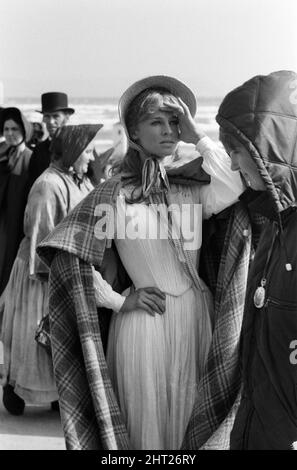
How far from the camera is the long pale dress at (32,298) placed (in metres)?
5.41

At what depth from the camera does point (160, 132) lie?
11.2 feet

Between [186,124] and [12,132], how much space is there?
12.3 feet

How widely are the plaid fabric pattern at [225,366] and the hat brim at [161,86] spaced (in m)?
0.47

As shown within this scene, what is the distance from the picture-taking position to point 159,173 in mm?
3408

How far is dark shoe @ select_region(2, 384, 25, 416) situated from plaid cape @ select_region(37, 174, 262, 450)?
2.29 m

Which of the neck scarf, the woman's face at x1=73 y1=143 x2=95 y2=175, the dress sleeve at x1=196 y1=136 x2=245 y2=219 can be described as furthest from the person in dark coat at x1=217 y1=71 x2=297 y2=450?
the woman's face at x1=73 y1=143 x2=95 y2=175

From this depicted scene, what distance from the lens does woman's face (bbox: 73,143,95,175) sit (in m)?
5.57

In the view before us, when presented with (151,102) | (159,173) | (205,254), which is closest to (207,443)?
(205,254)

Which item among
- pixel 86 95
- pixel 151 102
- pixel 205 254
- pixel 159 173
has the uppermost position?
pixel 151 102

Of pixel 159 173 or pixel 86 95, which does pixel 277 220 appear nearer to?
pixel 159 173

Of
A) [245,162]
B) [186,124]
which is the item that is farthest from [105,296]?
[245,162]

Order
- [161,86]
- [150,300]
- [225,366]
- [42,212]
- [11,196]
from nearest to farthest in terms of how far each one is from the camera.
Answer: [225,366] → [150,300] → [161,86] → [42,212] → [11,196]

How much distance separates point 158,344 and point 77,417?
0.40 metres

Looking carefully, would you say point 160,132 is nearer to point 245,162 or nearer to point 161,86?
point 161,86
